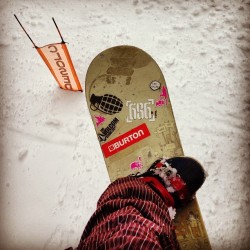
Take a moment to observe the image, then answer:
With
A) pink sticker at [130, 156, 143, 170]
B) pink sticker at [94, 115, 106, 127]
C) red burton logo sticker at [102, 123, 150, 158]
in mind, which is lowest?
pink sticker at [130, 156, 143, 170]

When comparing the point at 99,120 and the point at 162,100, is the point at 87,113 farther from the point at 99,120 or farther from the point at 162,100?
the point at 162,100

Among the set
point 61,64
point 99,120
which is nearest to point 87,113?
point 99,120

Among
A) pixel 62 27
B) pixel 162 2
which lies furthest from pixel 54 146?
pixel 162 2

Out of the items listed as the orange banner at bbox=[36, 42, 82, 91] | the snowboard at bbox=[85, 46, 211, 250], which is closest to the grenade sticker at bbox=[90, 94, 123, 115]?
the snowboard at bbox=[85, 46, 211, 250]

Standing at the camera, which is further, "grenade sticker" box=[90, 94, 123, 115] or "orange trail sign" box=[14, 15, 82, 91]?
"grenade sticker" box=[90, 94, 123, 115]

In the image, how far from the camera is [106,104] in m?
1.20

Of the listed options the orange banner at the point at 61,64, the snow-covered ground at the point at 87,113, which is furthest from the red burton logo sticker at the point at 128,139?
the orange banner at the point at 61,64

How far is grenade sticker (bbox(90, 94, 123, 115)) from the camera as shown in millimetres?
1196

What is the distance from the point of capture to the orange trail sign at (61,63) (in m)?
1.02

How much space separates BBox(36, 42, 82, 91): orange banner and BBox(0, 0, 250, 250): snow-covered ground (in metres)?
0.07

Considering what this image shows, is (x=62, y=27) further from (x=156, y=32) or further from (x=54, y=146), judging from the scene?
(x=54, y=146)

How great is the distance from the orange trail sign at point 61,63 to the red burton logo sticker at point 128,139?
0.30m

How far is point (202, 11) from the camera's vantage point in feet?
4.89

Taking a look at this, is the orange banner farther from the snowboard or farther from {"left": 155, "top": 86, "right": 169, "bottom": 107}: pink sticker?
{"left": 155, "top": 86, "right": 169, "bottom": 107}: pink sticker
